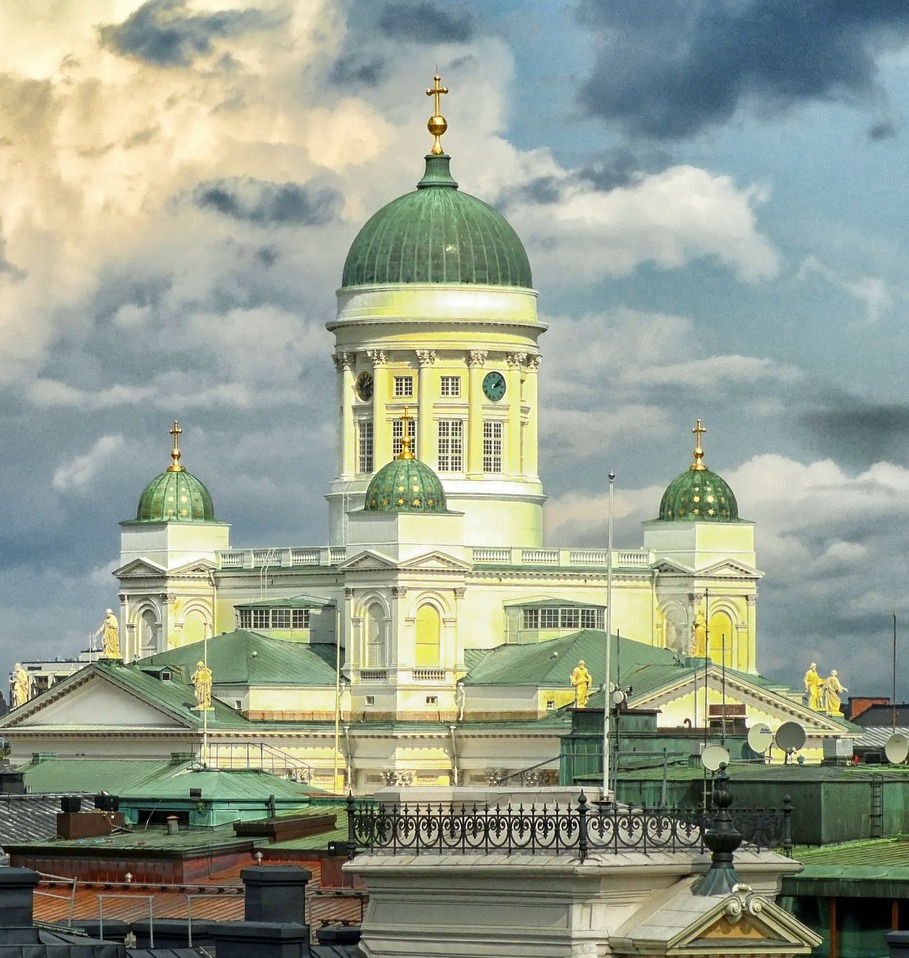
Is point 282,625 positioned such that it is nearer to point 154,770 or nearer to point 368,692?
point 368,692

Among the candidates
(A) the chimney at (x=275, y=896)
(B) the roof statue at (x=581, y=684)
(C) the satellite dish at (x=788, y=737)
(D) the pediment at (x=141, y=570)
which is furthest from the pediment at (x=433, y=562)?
(A) the chimney at (x=275, y=896)

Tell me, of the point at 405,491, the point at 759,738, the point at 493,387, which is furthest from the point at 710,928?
the point at 493,387

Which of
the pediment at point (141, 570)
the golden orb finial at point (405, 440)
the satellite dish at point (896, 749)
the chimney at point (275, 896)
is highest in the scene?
the golden orb finial at point (405, 440)

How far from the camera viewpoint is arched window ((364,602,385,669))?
18412 cm

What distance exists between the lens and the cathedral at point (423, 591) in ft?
597

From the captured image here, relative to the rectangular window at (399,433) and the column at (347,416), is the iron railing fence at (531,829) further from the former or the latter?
the column at (347,416)

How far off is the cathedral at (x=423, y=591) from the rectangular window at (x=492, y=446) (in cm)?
10

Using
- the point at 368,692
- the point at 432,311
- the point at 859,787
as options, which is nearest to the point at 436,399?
the point at 432,311

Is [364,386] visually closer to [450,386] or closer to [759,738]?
[450,386]

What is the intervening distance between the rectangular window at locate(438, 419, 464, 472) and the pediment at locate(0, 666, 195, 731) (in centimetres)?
1790

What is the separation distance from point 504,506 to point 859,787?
415ft

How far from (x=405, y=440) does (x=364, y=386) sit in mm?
7028

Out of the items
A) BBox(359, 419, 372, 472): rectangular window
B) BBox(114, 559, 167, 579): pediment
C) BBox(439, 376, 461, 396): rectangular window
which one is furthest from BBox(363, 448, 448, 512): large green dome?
BBox(114, 559, 167, 579): pediment

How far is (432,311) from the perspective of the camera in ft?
629
